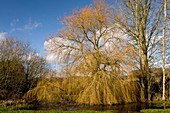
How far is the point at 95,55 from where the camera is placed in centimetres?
2480

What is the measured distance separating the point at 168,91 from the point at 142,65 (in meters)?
4.17

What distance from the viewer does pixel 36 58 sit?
39.2 metres

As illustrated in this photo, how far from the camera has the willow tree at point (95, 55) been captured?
2250 cm

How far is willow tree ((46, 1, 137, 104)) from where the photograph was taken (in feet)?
73.8

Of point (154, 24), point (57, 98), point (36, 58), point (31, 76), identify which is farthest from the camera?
point (36, 58)

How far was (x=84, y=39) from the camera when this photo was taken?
2766cm

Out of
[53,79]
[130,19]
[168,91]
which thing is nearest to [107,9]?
[130,19]

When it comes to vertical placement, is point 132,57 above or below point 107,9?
below

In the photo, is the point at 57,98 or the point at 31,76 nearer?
the point at 57,98

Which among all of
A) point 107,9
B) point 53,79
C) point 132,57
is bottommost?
point 53,79

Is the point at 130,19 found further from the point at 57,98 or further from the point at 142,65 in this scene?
the point at 57,98

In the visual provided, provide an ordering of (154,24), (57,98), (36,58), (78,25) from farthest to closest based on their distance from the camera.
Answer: (36,58), (154,24), (78,25), (57,98)

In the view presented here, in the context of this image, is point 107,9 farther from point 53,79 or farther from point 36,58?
point 36,58

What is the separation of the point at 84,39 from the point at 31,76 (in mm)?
11573
